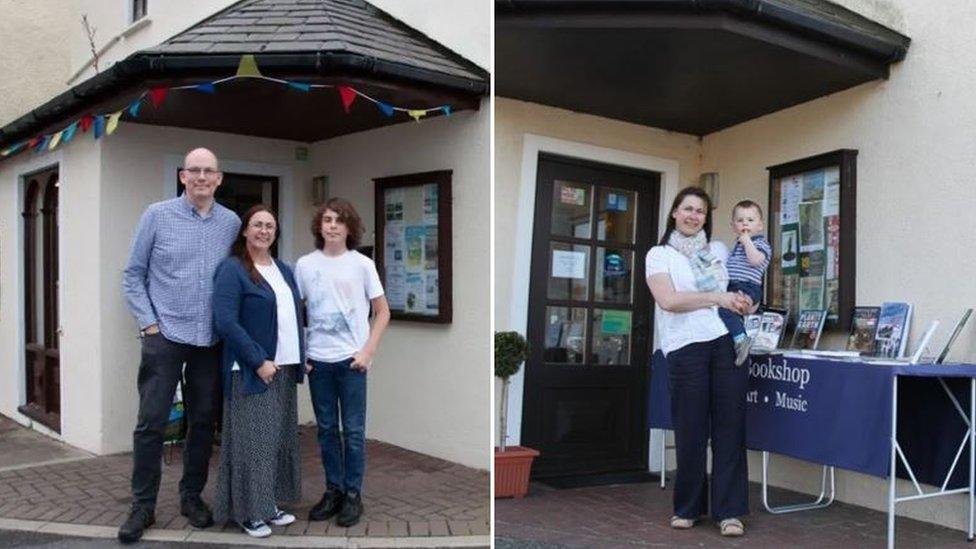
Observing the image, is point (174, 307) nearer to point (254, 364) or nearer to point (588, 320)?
point (254, 364)

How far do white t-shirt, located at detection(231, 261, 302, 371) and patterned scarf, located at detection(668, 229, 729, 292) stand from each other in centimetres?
162

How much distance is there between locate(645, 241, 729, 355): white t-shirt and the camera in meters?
3.96

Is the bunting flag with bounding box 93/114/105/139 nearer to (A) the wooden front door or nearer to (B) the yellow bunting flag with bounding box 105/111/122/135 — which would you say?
(B) the yellow bunting flag with bounding box 105/111/122/135

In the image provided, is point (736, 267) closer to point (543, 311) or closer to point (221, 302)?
point (543, 311)

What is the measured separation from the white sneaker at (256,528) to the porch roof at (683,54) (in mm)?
2238

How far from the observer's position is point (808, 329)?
15.8 feet

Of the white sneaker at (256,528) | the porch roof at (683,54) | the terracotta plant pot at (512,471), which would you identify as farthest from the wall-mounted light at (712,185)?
the white sneaker at (256,528)

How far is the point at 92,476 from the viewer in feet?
16.9

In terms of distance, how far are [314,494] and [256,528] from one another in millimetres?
740

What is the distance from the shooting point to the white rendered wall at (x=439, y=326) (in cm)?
529

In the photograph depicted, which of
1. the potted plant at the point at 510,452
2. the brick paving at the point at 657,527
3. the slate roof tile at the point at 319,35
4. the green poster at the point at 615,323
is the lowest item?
the brick paving at the point at 657,527

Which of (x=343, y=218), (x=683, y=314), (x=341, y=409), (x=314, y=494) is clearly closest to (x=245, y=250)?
(x=343, y=218)

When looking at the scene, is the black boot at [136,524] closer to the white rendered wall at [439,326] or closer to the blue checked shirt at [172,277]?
the blue checked shirt at [172,277]

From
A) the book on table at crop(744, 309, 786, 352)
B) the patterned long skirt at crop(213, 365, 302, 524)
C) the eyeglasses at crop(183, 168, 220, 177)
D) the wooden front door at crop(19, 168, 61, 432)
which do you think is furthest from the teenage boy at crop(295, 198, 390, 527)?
the wooden front door at crop(19, 168, 61, 432)
